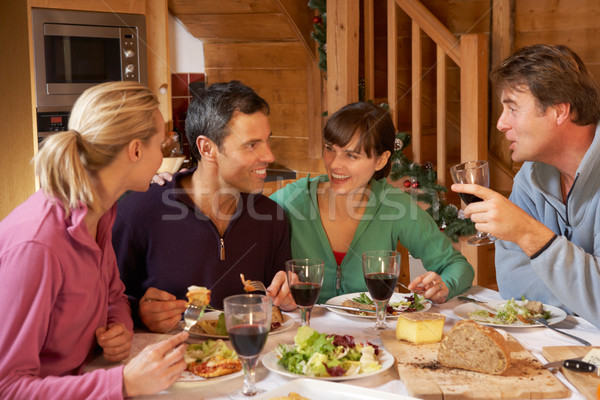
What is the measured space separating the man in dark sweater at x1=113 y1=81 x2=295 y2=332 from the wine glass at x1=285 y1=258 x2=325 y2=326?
1.63 ft

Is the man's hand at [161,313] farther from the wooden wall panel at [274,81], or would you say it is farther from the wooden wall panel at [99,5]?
the wooden wall panel at [274,81]

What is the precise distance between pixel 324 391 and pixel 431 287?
2.34ft

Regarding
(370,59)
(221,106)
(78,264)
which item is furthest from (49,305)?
Result: (370,59)

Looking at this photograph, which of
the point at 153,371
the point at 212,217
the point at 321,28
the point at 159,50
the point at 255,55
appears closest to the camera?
the point at 153,371

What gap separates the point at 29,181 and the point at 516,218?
2785 mm

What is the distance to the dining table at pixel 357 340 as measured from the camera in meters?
1.22

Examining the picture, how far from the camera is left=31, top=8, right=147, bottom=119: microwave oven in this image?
3.43 m

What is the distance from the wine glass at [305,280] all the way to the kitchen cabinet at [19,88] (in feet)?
7.88

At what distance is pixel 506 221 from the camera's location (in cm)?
162

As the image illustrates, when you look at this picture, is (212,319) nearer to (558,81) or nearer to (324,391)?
(324,391)

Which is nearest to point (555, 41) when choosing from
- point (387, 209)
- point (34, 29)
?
point (387, 209)

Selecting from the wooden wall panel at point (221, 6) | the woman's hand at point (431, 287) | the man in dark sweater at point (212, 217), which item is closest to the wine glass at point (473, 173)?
the woman's hand at point (431, 287)

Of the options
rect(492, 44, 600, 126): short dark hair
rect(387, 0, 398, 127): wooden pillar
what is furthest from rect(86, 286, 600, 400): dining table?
rect(387, 0, 398, 127): wooden pillar

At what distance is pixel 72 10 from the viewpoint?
11.5 ft
